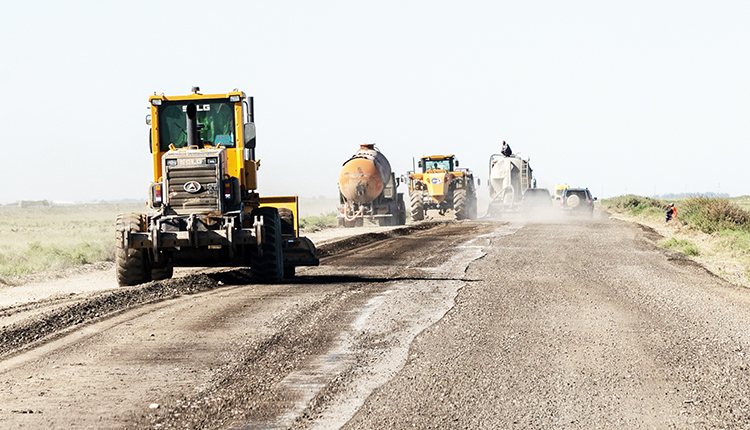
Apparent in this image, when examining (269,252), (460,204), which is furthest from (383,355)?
(460,204)

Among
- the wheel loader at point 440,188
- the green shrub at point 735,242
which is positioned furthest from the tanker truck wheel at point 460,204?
the green shrub at point 735,242

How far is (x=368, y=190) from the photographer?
33.2 metres

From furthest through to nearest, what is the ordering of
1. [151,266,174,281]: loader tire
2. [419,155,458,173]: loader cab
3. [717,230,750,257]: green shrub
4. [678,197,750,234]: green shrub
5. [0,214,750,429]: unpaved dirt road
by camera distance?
[419,155,458,173]: loader cab < [678,197,750,234]: green shrub < [717,230,750,257]: green shrub < [151,266,174,281]: loader tire < [0,214,750,429]: unpaved dirt road

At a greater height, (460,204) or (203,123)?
(203,123)

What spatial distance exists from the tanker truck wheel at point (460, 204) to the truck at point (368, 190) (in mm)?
4090

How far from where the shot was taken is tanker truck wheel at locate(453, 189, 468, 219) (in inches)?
1544

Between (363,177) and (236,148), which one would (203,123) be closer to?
(236,148)

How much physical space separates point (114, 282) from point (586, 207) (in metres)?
31.4

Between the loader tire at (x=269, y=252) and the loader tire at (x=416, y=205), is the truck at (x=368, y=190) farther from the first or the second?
the loader tire at (x=269, y=252)

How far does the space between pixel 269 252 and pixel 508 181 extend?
3334cm

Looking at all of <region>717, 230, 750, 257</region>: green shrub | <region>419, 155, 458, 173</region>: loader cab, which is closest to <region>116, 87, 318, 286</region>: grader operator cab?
<region>717, 230, 750, 257</region>: green shrub

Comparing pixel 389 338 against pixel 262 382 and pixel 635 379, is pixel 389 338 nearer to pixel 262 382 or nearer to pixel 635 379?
pixel 262 382

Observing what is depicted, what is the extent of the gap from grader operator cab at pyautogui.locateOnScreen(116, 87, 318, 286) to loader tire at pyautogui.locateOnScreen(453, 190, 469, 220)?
25897mm

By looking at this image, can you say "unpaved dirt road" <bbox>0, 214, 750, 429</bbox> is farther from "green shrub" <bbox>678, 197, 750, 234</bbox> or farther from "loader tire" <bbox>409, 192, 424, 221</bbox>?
"loader tire" <bbox>409, 192, 424, 221</bbox>
